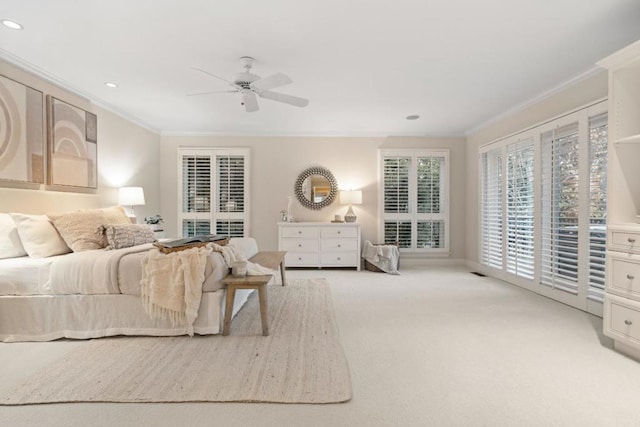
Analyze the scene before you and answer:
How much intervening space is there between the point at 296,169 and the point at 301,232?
1269 millimetres

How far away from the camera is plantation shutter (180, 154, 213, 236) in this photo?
607 cm

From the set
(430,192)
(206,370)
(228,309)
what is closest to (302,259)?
(430,192)

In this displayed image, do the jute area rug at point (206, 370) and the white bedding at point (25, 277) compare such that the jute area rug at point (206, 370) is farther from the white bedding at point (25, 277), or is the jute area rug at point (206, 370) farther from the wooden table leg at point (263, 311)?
the white bedding at point (25, 277)

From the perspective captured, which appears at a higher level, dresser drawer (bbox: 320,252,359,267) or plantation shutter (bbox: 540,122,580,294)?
plantation shutter (bbox: 540,122,580,294)

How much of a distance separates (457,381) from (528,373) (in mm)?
514

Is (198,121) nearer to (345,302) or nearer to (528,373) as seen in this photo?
(345,302)

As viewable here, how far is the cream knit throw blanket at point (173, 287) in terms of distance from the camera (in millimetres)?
2615

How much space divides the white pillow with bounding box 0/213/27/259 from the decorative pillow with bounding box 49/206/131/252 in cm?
28

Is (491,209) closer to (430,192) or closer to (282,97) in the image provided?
(430,192)

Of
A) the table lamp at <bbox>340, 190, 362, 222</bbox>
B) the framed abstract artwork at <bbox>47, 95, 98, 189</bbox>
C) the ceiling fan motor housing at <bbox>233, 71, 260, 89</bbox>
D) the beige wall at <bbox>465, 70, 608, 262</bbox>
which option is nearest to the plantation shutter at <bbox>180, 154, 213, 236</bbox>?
the framed abstract artwork at <bbox>47, 95, 98, 189</bbox>

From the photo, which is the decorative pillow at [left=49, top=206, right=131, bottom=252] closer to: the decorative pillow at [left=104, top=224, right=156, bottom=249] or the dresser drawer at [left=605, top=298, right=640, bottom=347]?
the decorative pillow at [left=104, top=224, right=156, bottom=249]

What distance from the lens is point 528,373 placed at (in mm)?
2107

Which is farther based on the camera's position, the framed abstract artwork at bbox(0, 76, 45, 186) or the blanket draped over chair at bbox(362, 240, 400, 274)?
the blanket draped over chair at bbox(362, 240, 400, 274)

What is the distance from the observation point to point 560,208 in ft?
12.3
